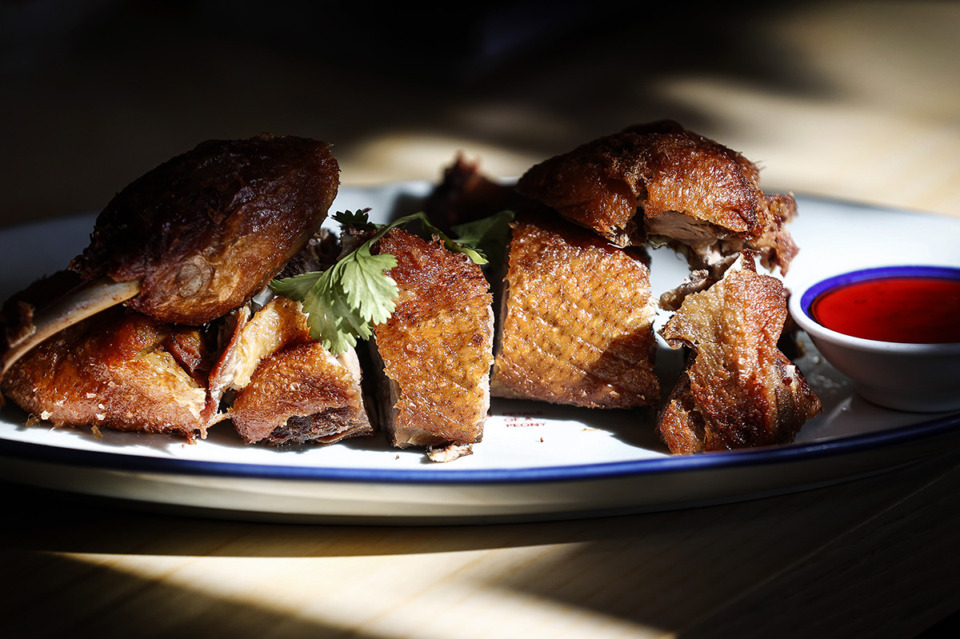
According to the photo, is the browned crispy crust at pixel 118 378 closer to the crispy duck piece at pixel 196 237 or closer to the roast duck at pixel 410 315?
the roast duck at pixel 410 315

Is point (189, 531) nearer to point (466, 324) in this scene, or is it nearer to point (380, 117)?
point (466, 324)

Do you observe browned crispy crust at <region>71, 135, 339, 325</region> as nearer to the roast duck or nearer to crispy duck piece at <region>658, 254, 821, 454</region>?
the roast duck

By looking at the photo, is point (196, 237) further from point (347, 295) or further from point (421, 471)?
point (421, 471)

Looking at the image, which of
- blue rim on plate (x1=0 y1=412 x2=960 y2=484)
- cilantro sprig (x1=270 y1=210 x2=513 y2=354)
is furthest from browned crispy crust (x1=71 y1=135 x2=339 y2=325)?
blue rim on plate (x1=0 y1=412 x2=960 y2=484)

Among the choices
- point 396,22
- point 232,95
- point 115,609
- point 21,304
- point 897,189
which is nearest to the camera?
point 115,609

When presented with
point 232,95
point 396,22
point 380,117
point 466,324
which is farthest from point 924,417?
point 396,22

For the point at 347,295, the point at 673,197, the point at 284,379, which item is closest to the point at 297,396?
the point at 284,379
